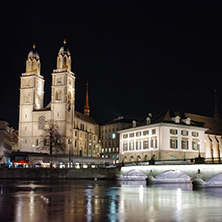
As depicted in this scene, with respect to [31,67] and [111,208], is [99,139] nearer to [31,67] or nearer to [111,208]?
[31,67]

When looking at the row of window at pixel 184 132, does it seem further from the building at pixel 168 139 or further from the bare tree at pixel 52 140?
the bare tree at pixel 52 140

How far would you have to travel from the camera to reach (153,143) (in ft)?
245

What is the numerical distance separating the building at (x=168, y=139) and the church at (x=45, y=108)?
28.5m

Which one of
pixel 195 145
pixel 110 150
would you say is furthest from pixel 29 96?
pixel 195 145

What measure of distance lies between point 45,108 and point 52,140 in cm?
1379

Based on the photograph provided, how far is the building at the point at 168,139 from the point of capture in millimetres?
73562

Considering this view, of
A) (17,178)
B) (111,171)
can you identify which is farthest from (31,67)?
(111,171)

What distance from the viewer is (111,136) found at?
448 feet

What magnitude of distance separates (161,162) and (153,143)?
20.3 meters

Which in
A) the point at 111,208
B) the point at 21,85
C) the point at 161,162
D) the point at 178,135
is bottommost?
the point at 111,208

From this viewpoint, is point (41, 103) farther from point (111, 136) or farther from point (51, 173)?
point (51, 173)

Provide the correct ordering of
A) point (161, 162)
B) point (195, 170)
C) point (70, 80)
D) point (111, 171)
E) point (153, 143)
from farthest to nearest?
point (70, 80)
point (153, 143)
point (111, 171)
point (161, 162)
point (195, 170)

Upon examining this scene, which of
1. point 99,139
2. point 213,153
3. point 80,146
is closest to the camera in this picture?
point 213,153

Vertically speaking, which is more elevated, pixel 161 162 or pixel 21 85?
pixel 21 85
